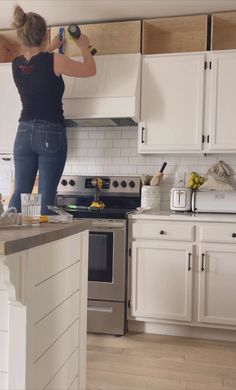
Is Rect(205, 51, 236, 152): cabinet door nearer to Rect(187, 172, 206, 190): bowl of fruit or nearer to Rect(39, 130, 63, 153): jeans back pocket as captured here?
Rect(187, 172, 206, 190): bowl of fruit

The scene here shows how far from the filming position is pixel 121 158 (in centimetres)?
355

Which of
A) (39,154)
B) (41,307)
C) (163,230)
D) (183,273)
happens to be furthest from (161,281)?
(41,307)

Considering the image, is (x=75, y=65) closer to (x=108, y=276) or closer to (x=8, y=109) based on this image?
(x=8, y=109)

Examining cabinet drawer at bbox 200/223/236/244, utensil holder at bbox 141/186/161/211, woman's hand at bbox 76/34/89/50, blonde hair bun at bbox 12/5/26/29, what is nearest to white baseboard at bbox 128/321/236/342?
cabinet drawer at bbox 200/223/236/244

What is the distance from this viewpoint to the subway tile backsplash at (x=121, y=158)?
3416 millimetres

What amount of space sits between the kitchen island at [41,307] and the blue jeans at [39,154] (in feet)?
1.73

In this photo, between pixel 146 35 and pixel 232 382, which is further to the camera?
pixel 146 35

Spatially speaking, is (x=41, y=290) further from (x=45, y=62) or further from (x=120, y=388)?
(x=45, y=62)

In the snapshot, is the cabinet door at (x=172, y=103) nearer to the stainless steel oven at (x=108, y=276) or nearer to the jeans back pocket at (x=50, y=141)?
the stainless steel oven at (x=108, y=276)

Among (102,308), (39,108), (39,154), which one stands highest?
(39,108)

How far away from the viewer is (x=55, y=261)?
146cm

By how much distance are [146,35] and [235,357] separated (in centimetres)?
246

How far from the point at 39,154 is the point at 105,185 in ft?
4.30

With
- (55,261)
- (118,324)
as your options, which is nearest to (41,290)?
(55,261)
